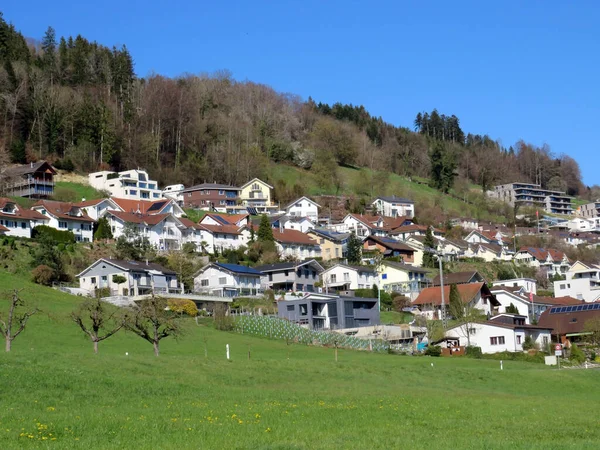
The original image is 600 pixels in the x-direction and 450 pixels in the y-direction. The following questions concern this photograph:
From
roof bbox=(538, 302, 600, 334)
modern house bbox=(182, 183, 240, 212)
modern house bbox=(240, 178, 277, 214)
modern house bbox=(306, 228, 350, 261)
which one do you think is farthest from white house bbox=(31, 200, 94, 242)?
roof bbox=(538, 302, 600, 334)

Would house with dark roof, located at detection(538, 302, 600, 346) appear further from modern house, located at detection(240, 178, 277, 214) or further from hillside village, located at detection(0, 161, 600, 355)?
modern house, located at detection(240, 178, 277, 214)

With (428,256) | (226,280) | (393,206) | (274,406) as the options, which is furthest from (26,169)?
(274,406)

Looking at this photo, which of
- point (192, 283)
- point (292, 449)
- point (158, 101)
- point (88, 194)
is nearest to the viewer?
point (292, 449)

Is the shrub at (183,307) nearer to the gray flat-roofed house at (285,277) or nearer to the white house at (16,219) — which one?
the gray flat-roofed house at (285,277)

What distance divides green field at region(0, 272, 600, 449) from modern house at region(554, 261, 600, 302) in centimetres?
5152

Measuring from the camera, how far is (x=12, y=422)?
1623 centimetres

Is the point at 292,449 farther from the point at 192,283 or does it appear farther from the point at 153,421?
the point at 192,283

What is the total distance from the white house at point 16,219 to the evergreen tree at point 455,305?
36.4 meters

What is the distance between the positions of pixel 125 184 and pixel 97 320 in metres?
60.8

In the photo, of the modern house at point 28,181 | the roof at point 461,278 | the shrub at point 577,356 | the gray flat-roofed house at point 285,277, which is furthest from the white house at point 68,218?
the shrub at point 577,356

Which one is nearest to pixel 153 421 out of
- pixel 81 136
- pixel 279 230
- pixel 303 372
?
pixel 303 372

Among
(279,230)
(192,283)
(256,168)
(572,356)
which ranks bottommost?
(572,356)

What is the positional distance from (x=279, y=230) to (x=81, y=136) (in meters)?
26.4

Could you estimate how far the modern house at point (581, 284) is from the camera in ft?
282
